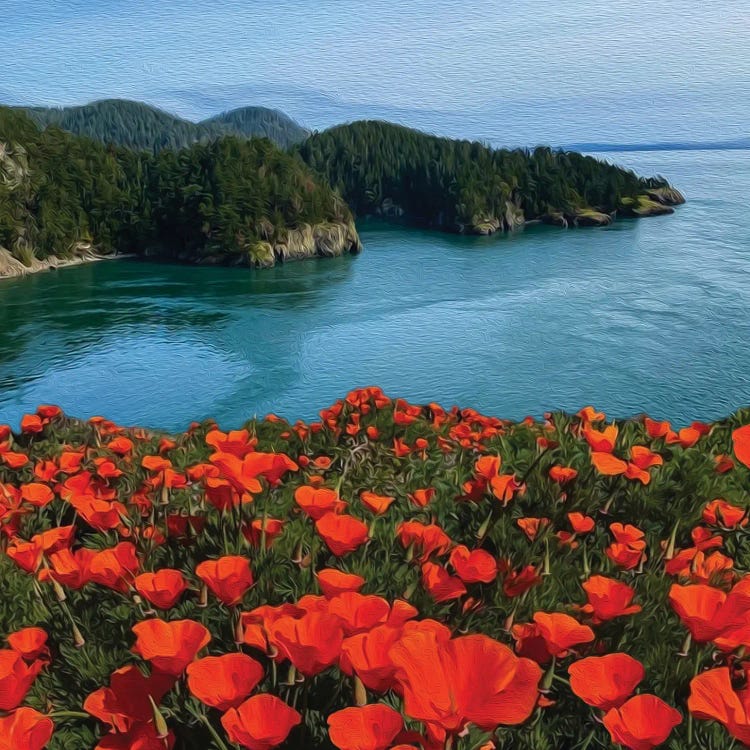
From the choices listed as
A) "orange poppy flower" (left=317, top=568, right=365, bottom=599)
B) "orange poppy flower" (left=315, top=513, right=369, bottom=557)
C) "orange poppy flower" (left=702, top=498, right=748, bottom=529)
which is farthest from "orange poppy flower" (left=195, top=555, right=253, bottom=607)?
"orange poppy flower" (left=702, top=498, right=748, bottom=529)

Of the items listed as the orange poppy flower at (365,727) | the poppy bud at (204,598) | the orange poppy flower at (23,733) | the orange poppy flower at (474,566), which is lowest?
the poppy bud at (204,598)

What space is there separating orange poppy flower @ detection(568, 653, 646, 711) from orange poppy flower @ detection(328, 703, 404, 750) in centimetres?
29

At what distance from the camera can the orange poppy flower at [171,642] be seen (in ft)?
4.26

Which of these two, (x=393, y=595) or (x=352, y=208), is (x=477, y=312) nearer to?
(x=393, y=595)

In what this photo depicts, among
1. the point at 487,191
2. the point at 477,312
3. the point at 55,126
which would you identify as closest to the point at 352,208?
the point at 487,191

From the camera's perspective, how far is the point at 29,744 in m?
1.20

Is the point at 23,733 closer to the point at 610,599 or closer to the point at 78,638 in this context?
the point at 78,638

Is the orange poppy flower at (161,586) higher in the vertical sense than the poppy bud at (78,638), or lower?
higher

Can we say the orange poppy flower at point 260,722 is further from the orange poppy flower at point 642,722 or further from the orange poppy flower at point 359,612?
the orange poppy flower at point 642,722

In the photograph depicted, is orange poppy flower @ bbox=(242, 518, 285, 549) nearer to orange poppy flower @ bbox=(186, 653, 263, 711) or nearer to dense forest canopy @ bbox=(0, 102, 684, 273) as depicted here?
orange poppy flower @ bbox=(186, 653, 263, 711)

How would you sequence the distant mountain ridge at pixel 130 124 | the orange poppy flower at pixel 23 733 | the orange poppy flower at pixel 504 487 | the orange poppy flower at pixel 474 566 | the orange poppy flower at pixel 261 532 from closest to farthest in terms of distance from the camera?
the orange poppy flower at pixel 23 733
the orange poppy flower at pixel 474 566
the orange poppy flower at pixel 261 532
the orange poppy flower at pixel 504 487
the distant mountain ridge at pixel 130 124

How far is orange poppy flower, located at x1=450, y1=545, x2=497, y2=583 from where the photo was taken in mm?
1808

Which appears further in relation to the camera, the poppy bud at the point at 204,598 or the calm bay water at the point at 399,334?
the calm bay water at the point at 399,334

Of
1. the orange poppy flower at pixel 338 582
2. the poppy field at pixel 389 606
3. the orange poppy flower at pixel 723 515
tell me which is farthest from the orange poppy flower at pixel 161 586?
the orange poppy flower at pixel 723 515
